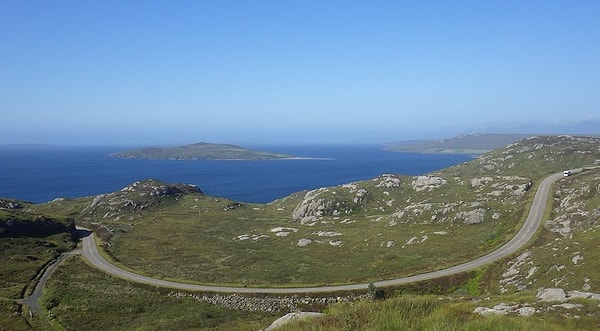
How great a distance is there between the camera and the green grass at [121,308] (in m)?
51.5

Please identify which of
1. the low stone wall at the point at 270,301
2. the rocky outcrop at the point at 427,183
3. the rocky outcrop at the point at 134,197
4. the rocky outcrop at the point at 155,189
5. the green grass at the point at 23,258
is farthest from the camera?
the rocky outcrop at the point at 155,189

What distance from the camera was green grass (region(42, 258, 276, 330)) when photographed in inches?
2029

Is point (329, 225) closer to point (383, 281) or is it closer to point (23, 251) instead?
point (383, 281)

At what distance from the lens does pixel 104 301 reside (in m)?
61.8

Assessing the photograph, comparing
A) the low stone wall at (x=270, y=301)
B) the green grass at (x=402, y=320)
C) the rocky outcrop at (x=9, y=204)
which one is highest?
the green grass at (x=402, y=320)

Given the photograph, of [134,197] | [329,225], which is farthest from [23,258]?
[329,225]

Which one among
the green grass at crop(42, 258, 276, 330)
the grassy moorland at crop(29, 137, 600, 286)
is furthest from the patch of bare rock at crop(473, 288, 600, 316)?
the grassy moorland at crop(29, 137, 600, 286)

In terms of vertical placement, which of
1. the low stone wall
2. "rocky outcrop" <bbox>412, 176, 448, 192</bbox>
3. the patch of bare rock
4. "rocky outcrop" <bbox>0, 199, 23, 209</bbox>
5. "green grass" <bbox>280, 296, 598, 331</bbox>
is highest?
"green grass" <bbox>280, 296, 598, 331</bbox>

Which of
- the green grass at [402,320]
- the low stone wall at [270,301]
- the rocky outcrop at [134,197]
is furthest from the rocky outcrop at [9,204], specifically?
the green grass at [402,320]

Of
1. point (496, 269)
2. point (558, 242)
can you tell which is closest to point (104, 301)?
point (496, 269)

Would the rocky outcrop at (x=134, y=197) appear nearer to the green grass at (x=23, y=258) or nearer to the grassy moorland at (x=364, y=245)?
the grassy moorland at (x=364, y=245)

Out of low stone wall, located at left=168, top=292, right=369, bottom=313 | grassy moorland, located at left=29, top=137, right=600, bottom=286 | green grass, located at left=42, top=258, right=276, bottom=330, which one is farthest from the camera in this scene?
grassy moorland, located at left=29, top=137, right=600, bottom=286

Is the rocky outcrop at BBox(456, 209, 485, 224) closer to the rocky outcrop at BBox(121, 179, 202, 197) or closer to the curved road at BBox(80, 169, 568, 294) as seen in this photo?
the curved road at BBox(80, 169, 568, 294)

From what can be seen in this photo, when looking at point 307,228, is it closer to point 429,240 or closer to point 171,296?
point 429,240
